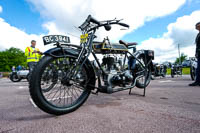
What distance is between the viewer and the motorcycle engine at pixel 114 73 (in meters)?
2.29

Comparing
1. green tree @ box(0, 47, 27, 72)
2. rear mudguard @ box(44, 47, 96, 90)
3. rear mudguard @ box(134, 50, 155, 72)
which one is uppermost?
green tree @ box(0, 47, 27, 72)

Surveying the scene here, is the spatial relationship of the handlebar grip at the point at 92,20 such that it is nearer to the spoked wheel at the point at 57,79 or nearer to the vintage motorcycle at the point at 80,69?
the vintage motorcycle at the point at 80,69

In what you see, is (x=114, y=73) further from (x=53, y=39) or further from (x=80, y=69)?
(x=53, y=39)

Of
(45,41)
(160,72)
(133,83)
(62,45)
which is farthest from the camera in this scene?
(160,72)

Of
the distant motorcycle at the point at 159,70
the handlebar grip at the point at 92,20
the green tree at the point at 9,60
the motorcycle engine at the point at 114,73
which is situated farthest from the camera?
the green tree at the point at 9,60

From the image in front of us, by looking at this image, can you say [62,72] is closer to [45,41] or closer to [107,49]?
[45,41]

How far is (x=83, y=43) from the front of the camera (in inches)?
81.7

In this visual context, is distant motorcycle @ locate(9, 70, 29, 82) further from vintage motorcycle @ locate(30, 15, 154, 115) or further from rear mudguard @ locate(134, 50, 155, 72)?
rear mudguard @ locate(134, 50, 155, 72)

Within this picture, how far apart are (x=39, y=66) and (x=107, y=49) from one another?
1238mm

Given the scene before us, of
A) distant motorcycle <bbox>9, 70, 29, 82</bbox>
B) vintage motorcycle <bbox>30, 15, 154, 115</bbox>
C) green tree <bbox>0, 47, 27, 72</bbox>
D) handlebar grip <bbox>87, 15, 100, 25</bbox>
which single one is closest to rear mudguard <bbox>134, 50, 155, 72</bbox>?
vintage motorcycle <bbox>30, 15, 154, 115</bbox>

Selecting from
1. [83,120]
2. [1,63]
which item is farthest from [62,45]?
[1,63]

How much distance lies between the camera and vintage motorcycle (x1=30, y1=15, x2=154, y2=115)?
1.51 meters

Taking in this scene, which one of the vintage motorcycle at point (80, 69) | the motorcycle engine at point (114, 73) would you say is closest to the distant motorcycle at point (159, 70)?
the vintage motorcycle at point (80, 69)

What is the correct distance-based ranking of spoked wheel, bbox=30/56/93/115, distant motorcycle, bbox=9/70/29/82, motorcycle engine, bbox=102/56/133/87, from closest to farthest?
spoked wheel, bbox=30/56/93/115
motorcycle engine, bbox=102/56/133/87
distant motorcycle, bbox=9/70/29/82
